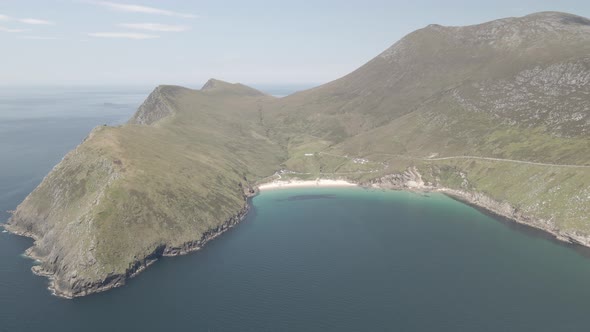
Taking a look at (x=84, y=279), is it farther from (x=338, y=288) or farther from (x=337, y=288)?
(x=338, y=288)

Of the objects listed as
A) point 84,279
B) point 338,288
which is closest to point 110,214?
point 84,279

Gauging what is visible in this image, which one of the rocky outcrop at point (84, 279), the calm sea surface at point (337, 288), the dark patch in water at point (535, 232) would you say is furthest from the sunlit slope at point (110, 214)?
the dark patch in water at point (535, 232)

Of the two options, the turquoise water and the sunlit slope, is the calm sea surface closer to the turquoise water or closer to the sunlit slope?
the turquoise water

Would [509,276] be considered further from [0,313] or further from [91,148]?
[91,148]

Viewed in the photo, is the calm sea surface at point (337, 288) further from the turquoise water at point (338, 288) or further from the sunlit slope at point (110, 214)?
the sunlit slope at point (110, 214)

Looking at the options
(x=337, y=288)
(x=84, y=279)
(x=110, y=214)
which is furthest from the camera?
(x=110, y=214)

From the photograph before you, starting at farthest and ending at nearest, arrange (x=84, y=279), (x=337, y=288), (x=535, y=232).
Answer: (x=535, y=232) → (x=84, y=279) → (x=337, y=288)

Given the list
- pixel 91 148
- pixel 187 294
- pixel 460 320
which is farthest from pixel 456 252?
pixel 91 148

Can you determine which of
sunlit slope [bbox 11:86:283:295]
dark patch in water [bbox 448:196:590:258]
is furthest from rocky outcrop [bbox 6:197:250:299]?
dark patch in water [bbox 448:196:590:258]
